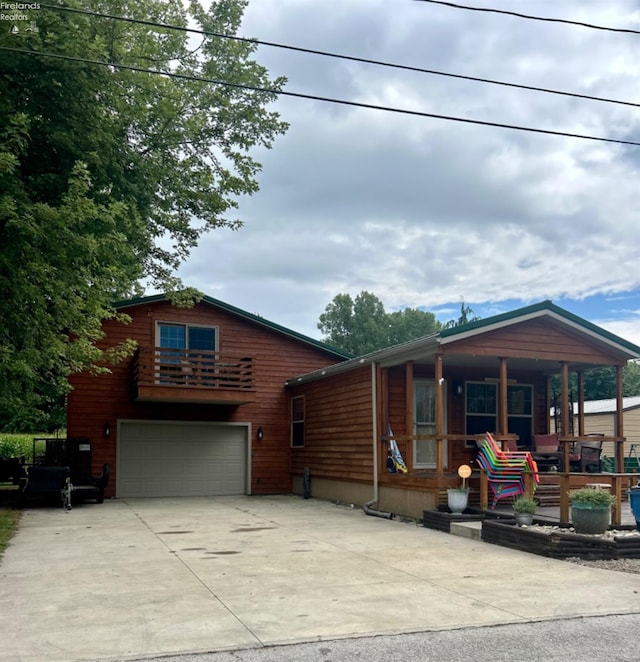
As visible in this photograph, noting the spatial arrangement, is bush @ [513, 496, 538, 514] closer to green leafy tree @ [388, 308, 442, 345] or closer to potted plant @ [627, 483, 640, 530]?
potted plant @ [627, 483, 640, 530]

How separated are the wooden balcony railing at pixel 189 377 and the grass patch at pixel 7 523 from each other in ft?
11.9

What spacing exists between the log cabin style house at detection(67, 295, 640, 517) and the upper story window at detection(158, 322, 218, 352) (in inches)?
1.1

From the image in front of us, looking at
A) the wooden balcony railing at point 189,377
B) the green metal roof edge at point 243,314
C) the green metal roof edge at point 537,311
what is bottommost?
the wooden balcony railing at point 189,377

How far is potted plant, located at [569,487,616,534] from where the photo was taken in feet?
26.3

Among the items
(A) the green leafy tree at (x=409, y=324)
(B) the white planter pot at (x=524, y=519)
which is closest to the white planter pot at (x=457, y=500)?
(B) the white planter pot at (x=524, y=519)

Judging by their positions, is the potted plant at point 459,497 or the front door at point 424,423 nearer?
the potted plant at point 459,497

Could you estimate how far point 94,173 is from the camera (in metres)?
11.6

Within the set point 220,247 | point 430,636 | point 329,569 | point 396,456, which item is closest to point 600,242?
point 396,456

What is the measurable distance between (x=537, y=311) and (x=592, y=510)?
13.7ft

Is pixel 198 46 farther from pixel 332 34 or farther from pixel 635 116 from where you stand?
pixel 635 116

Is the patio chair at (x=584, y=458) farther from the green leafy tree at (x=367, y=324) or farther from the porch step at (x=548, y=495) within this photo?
the green leafy tree at (x=367, y=324)

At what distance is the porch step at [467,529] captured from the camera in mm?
9438

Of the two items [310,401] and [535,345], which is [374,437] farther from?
[310,401]

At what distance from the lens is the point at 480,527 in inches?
378
